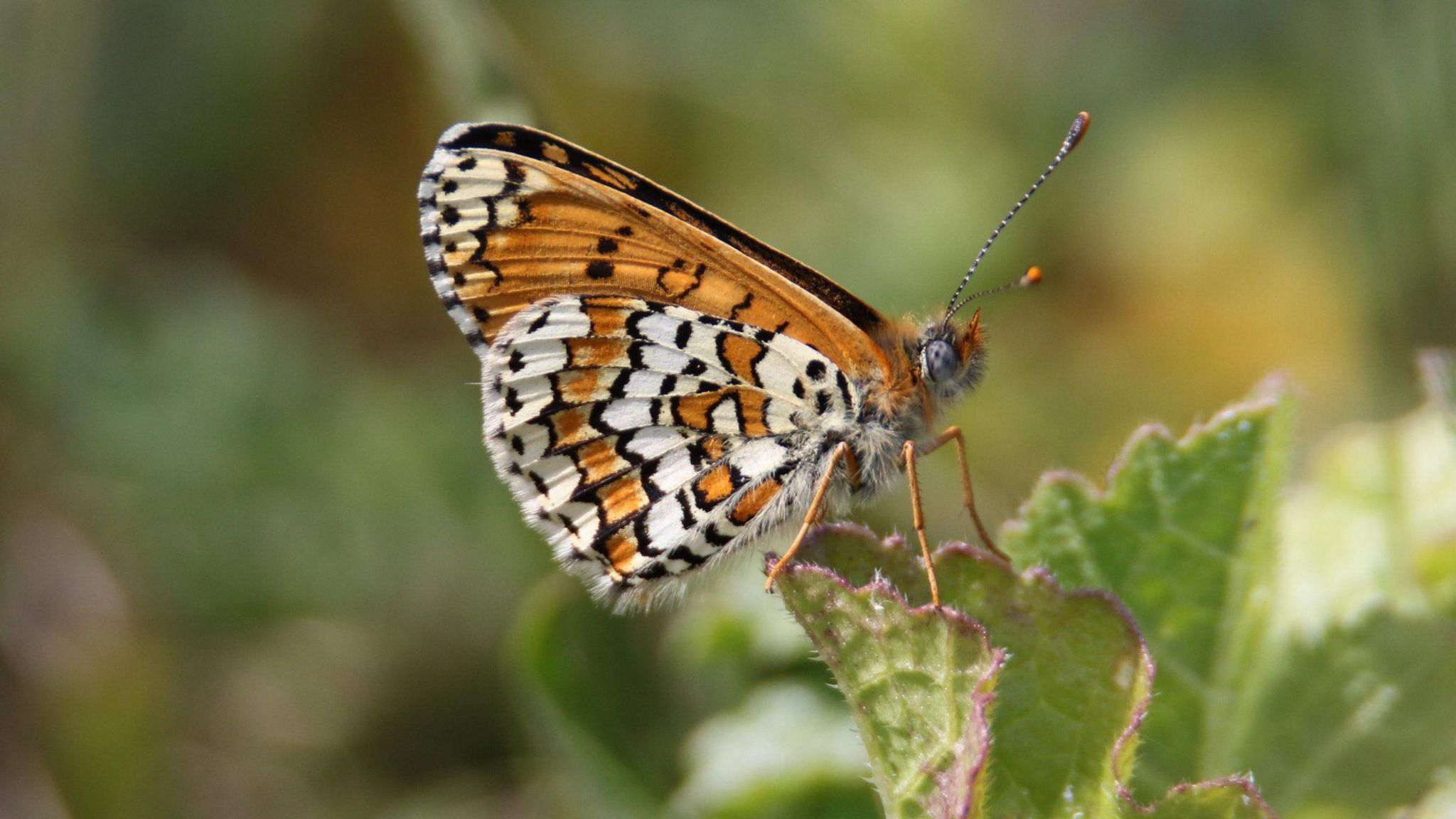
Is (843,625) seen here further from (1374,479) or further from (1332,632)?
(1374,479)

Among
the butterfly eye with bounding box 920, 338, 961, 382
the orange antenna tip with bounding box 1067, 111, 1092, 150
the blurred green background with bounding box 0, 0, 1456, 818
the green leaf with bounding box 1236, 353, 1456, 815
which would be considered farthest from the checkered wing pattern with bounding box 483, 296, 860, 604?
the green leaf with bounding box 1236, 353, 1456, 815

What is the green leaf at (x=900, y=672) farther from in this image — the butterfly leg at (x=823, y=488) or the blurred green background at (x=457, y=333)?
the blurred green background at (x=457, y=333)

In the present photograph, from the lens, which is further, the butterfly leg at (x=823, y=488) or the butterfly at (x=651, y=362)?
the butterfly at (x=651, y=362)

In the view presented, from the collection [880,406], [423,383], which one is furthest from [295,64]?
[880,406]

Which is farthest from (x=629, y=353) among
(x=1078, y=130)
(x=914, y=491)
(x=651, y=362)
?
(x=1078, y=130)

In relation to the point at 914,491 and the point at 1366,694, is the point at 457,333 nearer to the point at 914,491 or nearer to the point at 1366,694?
the point at 914,491

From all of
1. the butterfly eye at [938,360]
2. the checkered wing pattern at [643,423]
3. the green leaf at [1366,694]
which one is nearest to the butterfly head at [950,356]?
the butterfly eye at [938,360]
